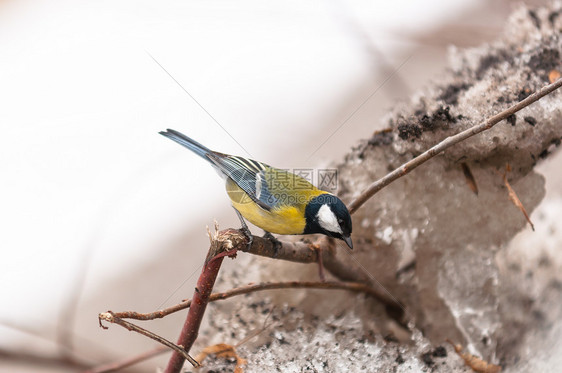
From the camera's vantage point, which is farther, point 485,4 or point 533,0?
point 485,4

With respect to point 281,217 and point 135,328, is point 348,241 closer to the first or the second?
point 281,217

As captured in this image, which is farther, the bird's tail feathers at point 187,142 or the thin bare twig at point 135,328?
the bird's tail feathers at point 187,142

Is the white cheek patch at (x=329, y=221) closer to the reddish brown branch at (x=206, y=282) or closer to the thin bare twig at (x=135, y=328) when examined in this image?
the reddish brown branch at (x=206, y=282)

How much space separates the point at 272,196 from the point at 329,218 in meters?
0.22

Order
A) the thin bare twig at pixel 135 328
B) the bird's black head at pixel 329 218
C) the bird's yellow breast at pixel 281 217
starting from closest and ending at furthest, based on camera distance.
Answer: the thin bare twig at pixel 135 328
the bird's black head at pixel 329 218
the bird's yellow breast at pixel 281 217

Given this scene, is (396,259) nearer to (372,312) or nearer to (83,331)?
(372,312)

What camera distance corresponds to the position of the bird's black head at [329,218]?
1094 mm

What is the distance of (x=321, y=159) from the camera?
143 centimetres

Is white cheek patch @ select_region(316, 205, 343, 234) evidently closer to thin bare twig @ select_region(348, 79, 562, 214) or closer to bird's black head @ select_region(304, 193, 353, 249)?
bird's black head @ select_region(304, 193, 353, 249)

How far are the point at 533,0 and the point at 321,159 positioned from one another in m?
0.86

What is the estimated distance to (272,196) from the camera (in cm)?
128

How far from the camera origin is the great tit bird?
118cm

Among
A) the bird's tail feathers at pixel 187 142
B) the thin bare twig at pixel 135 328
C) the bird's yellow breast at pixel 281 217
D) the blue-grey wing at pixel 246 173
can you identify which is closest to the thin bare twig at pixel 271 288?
the thin bare twig at pixel 135 328

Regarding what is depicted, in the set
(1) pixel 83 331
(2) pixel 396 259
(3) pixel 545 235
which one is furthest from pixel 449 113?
(1) pixel 83 331
